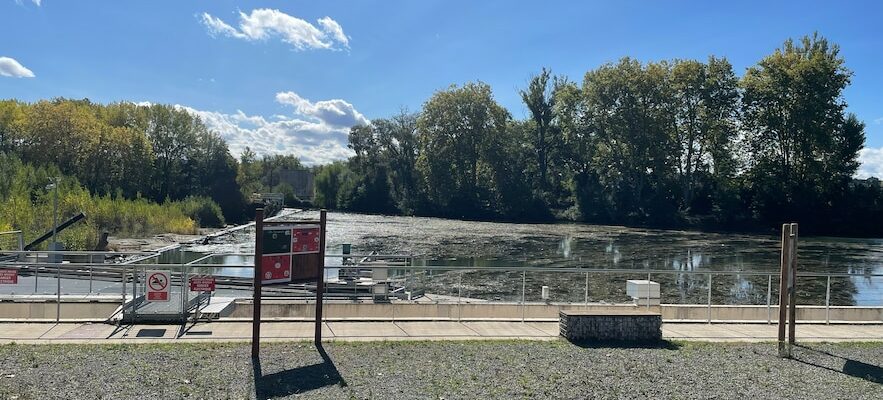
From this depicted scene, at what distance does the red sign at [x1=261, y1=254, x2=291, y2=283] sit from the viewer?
8781 millimetres

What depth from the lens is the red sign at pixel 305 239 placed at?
29.6 ft

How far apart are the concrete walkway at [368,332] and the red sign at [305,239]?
4.75ft

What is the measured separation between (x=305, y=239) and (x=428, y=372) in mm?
2831

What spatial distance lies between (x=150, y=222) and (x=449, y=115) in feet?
166

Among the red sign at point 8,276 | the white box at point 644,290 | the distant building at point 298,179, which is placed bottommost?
the white box at point 644,290

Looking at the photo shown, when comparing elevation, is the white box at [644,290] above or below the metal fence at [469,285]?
above

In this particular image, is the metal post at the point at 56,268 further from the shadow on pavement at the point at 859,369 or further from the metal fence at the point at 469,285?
the shadow on pavement at the point at 859,369

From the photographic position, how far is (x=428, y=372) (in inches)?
298

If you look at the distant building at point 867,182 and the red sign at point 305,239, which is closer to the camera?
the red sign at point 305,239

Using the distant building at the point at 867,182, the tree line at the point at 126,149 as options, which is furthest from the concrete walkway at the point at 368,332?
the distant building at the point at 867,182

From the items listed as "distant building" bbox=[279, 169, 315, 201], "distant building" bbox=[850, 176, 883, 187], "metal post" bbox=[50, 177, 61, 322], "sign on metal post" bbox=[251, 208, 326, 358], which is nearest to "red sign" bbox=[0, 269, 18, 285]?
"metal post" bbox=[50, 177, 61, 322]

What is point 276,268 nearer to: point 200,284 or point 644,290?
point 200,284

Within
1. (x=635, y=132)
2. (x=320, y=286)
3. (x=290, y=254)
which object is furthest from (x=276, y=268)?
(x=635, y=132)

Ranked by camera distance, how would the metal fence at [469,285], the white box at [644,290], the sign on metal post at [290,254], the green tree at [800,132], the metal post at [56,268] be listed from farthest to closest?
the green tree at [800,132]
the metal fence at [469,285]
the white box at [644,290]
the metal post at [56,268]
the sign on metal post at [290,254]
